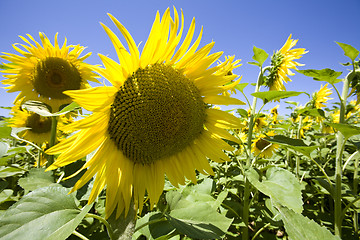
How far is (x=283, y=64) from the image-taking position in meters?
2.98

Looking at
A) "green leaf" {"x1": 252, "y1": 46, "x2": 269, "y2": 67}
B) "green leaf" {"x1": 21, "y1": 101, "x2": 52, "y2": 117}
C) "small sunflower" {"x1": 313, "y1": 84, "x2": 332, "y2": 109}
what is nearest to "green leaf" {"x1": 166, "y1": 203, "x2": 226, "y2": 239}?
"green leaf" {"x1": 21, "y1": 101, "x2": 52, "y2": 117}

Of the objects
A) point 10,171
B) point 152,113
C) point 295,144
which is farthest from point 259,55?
point 10,171

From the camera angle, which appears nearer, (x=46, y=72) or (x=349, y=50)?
(x=349, y=50)

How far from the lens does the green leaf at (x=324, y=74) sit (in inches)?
76.9

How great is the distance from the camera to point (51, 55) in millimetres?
2240

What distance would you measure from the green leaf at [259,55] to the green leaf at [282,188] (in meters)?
1.29

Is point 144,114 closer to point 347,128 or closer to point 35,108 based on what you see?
point 35,108

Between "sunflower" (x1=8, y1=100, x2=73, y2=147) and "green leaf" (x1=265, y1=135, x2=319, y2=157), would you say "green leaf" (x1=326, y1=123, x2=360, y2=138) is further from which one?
"sunflower" (x1=8, y1=100, x2=73, y2=147)

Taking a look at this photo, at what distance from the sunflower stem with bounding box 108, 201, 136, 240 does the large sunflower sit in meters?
0.05

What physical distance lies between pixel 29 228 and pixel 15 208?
0.14 metres

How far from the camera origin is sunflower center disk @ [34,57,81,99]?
7.20 ft

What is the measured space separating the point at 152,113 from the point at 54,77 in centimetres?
163

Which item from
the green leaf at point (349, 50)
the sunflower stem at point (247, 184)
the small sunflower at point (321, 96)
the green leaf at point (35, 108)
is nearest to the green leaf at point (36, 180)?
the green leaf at point (35, 108)

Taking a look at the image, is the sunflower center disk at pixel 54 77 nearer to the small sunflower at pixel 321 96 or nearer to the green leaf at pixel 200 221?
the green leaf at pixel 200 221
